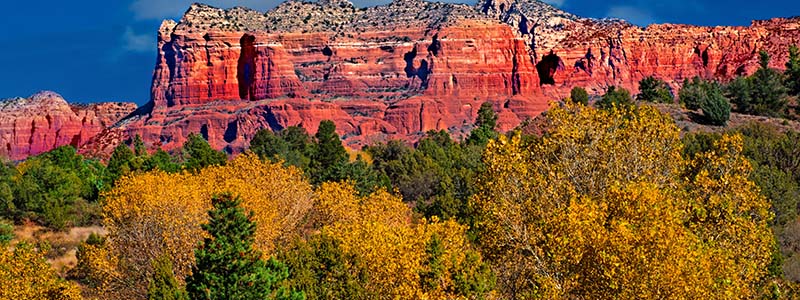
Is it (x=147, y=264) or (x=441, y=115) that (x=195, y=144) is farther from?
(x=441, y=115)

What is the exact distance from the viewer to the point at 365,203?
2594 inches

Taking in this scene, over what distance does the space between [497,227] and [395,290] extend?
640 cm

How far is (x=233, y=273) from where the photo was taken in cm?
4416

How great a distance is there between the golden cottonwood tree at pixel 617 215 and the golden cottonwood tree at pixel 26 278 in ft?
63.6

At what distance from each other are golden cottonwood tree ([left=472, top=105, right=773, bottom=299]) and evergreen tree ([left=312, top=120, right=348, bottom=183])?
190 feet

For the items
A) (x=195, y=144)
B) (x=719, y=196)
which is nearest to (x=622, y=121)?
(x=719, y=196)

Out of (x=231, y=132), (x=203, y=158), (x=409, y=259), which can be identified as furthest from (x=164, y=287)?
(x=231, y=132)

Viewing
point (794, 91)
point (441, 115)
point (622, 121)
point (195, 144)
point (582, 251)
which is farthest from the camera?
point (441, 115)

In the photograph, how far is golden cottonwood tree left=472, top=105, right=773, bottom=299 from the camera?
25953mm

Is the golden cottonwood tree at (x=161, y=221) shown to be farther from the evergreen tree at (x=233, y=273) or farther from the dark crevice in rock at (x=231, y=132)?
the dark crevice in rock at (x=231, y=132)

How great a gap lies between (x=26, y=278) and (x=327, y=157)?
6846 cm

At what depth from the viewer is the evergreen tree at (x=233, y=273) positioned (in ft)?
142

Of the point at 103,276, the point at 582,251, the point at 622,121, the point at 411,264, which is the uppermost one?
the point at 622,121

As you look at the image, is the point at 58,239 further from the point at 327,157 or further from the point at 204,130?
the point at 204,130
